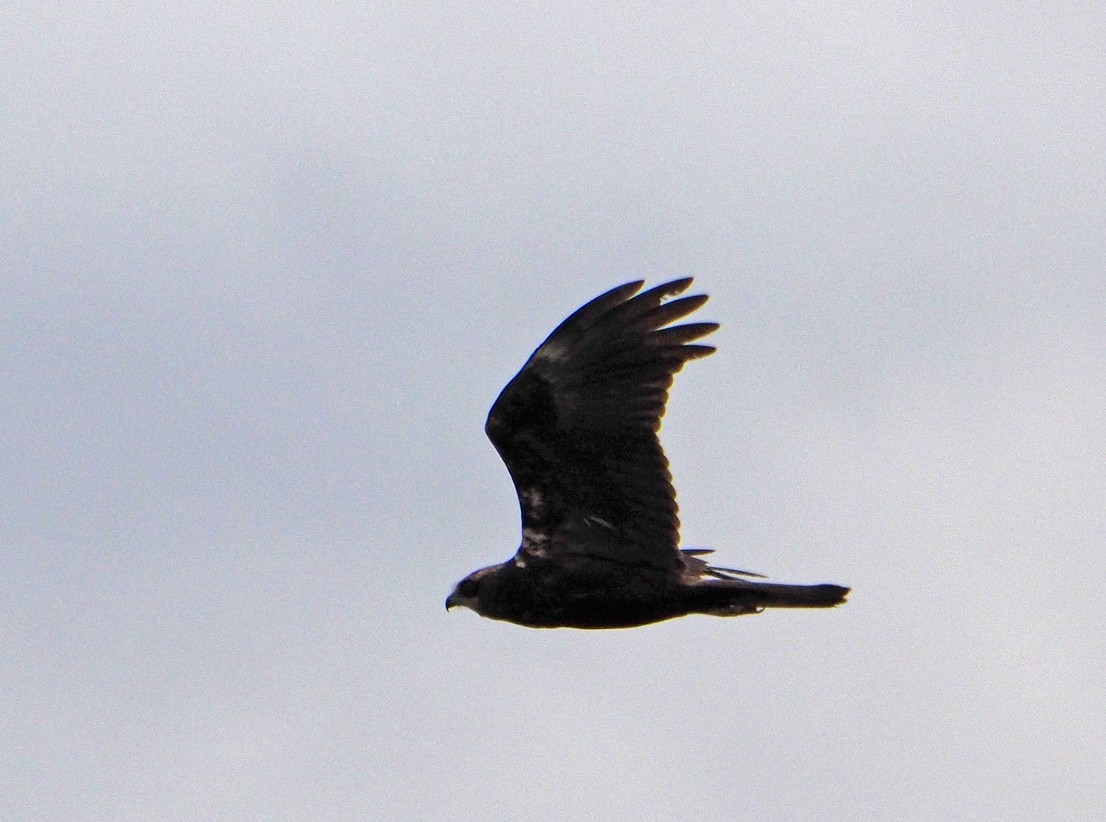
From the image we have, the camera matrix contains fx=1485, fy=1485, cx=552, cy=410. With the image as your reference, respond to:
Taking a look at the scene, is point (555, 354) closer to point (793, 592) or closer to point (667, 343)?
point (667, 343)

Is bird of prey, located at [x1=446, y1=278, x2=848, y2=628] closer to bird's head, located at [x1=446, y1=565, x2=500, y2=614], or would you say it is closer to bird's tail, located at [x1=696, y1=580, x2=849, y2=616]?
bird's tail, located at [x1=696, y1=580, x2=849, y2=616]

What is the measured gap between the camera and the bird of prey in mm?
9109

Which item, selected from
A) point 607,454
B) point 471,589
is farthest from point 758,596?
point 471,589

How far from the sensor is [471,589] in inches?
387

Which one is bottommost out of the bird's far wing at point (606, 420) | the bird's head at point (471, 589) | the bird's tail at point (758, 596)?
the bird's tail at point (758, 596)

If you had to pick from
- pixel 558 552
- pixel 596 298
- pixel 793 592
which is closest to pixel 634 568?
pixel 558 552

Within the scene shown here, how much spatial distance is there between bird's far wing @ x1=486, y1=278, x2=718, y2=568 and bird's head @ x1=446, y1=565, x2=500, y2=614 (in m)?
0.72

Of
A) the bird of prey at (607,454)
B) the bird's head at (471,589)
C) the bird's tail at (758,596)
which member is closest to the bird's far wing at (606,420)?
the bird of prey at (607,454)

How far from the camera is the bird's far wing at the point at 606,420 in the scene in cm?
911

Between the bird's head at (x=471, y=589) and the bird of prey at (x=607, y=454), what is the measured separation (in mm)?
569

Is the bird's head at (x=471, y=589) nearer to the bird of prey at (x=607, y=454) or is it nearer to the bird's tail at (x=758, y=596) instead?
the bird of prey at (x=607, y=454)

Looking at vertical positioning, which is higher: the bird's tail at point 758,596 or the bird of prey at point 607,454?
the bird of prey at point 607,454

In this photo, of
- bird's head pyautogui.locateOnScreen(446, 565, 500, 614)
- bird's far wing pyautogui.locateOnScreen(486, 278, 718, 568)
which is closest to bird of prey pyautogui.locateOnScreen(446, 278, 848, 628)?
bird's far wing pyautogui.locateOnScreen(486, 278, 718, 568)

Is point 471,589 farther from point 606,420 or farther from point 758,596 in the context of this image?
point 758,596
